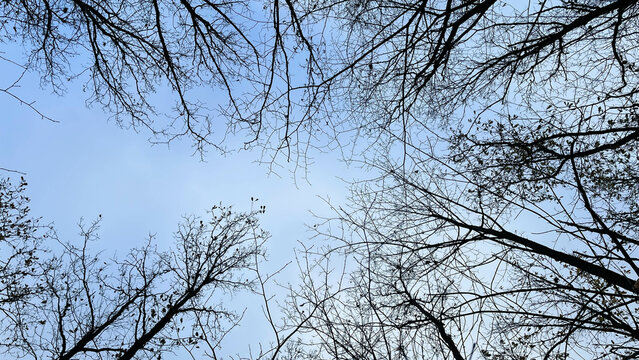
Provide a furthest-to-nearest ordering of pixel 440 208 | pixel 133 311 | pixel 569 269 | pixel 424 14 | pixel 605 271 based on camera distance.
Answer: pixel 133 311, pixel 440 208, pixel 569 269, pixel 605 271, pixel 424 14

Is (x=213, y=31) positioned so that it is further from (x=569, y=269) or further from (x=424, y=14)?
(x=569, y=269)

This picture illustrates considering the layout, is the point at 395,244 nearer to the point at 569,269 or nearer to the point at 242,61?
the point at 569,269

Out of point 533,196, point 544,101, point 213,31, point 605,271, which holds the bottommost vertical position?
point 605,271

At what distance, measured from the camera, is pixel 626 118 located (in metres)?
4.34

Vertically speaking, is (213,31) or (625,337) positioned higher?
(213,31)

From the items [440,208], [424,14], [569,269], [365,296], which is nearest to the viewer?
[424,14]

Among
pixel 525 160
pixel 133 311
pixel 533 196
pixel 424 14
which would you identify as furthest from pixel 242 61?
pixel 133 311

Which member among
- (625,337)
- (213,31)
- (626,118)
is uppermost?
(213,31)

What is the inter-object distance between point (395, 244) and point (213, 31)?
3.00m

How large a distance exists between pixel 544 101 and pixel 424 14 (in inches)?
84.6

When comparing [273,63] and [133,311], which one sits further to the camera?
[133,311]

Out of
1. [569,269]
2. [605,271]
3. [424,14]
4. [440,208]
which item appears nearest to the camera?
[424,14]

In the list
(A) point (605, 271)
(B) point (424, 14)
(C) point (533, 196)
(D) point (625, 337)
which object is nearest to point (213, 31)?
(B) point (424, 14)

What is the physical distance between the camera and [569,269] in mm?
4277
